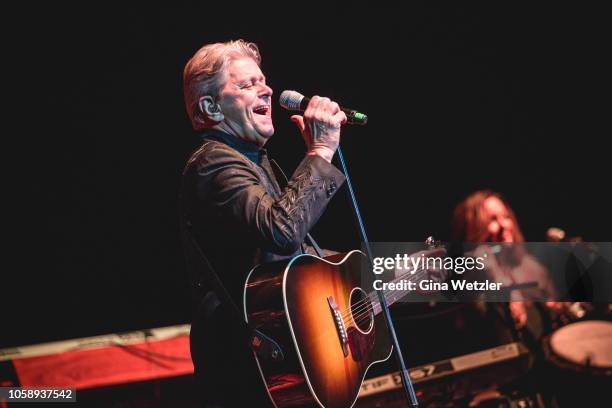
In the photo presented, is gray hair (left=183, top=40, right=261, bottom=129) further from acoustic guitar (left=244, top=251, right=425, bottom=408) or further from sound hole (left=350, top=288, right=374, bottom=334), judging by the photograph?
sound hole (left=350, top=288, right=374, bottom=334)

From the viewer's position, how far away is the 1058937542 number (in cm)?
280

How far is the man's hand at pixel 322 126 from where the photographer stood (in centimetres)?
185

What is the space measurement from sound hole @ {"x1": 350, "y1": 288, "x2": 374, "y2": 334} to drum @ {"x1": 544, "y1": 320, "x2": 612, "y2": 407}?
2.27 metres

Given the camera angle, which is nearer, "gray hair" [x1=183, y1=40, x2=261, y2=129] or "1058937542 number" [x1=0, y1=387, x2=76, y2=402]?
"gray hair" [x1=183, y1=40, x2=261, y2=129]

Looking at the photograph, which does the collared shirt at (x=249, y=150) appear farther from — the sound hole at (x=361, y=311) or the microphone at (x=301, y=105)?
the sound hole at (x=361, y=311)

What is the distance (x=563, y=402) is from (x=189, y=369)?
2191mm

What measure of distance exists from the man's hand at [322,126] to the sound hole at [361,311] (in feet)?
1.54

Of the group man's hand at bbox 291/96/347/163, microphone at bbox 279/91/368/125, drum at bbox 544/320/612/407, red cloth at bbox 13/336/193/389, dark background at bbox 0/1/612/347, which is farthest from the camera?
drum at bbox 544/320/612/407

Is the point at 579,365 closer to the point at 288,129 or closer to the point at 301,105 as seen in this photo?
the point at 288,129

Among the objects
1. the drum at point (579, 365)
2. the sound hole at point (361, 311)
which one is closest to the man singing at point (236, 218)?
the sound hole at point (361, 311)

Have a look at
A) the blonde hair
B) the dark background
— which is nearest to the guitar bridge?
the dark background

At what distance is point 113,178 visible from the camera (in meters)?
3.56

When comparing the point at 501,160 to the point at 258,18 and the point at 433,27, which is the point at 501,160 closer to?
the point at 433,27

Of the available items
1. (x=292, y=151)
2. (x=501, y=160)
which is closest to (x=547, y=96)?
(x=501, y=160)
